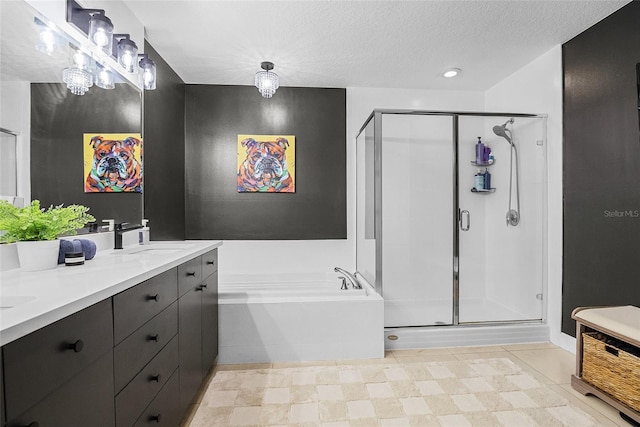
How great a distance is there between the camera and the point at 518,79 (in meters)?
3.31

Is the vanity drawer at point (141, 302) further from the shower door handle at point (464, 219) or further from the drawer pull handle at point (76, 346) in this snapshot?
the shower door handle at point (464, 219)

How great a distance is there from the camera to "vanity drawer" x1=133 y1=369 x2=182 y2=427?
4.20 ft

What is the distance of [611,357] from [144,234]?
303 centimetres

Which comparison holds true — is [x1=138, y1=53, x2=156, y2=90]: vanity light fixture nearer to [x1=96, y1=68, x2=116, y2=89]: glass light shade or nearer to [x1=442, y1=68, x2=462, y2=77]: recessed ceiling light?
[x1=96, y1=68, x2=116, y2=89]: glass light shade

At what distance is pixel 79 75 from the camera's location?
5.70ft

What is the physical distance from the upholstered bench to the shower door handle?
1155 millimetres

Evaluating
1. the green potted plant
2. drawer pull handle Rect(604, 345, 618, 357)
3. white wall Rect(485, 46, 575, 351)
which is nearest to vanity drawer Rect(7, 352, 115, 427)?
the green potted plant

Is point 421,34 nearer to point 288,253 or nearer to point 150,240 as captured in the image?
point 288,253

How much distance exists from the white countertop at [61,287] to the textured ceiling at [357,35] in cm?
179

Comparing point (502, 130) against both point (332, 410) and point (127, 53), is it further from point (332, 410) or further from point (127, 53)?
point (127, 53)

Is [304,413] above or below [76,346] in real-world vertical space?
below

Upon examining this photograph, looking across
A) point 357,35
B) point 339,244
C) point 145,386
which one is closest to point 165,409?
point 145,386

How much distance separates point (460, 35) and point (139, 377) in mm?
3028

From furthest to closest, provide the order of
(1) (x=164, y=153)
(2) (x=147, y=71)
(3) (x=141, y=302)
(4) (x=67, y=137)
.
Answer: (1) (x=164, y=153) < (2) (x=147, y=71) < (4) (x=67, y=137) < (3) (x=141, y=302)
